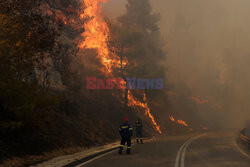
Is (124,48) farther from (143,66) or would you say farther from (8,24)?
(8,24)

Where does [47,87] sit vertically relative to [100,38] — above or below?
below

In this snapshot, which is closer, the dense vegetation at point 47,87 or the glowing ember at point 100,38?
the dense vegetation at point 47,87

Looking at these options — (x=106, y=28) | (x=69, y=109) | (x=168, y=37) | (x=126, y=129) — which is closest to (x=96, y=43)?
(x=106, y=28)

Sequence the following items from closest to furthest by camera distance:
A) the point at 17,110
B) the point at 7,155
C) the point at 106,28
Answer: the point at 7,155, the point at 17,110, the point at 106,28

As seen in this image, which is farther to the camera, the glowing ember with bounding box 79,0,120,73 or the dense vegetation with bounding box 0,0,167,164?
the glowing ember with bounding box 79,0,120,73

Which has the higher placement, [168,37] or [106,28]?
[168,37]

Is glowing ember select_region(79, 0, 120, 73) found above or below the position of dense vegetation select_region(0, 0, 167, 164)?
above

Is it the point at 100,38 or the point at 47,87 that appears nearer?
the point at 47,87

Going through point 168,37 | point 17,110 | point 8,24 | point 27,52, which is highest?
point 168,37

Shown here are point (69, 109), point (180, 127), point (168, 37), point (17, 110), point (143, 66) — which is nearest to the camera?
point (17, 110)

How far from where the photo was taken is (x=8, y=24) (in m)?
10.8

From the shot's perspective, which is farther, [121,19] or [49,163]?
[121,19]

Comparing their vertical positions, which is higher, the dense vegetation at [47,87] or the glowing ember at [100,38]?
the glowing ember at [100,38]

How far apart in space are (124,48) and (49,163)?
23620 millimetres
